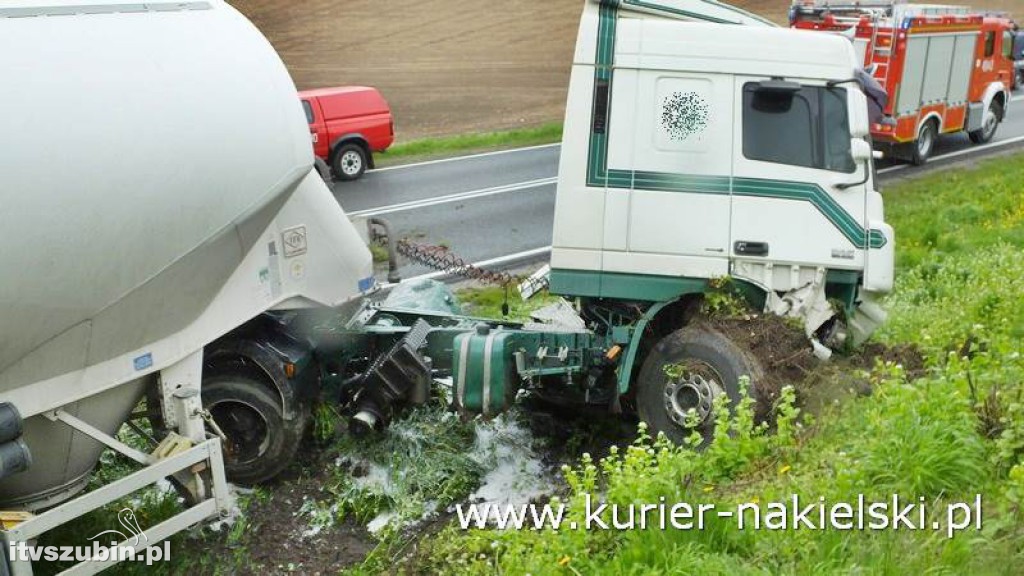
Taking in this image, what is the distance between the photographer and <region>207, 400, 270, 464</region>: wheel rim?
7.54 m

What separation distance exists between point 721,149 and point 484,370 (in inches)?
86.6

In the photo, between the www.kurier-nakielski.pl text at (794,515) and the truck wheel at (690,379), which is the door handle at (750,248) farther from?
the www.kurier-nakielski.pl text at (794,515)

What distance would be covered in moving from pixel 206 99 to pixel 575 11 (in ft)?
111

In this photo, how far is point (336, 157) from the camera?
799 inches

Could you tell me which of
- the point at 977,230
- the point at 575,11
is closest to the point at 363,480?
the point at 977,230

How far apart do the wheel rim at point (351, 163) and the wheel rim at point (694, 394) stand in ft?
45.9

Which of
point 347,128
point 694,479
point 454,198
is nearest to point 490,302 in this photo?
point 454,198

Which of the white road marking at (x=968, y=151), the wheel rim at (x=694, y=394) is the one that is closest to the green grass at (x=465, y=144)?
the white road marking at (x=968, y=151)

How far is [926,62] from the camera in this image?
2069cm

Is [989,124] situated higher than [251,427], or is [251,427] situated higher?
[251,427]

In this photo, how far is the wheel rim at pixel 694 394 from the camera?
7.29m

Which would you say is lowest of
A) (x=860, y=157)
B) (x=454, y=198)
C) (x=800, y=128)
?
(x=454, y=198)

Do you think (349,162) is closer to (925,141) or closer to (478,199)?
(478,199)

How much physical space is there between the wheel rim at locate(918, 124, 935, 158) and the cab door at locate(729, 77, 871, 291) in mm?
15189
